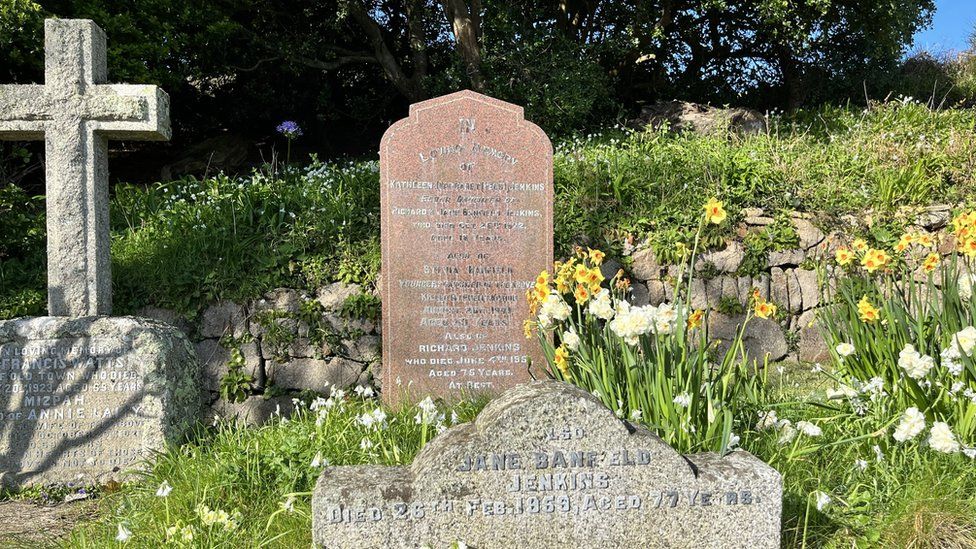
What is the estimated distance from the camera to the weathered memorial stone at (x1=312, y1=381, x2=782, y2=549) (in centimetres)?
210

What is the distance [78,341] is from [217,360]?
1252 millimetres

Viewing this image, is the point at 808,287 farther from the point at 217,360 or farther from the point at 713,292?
the point at 217,360

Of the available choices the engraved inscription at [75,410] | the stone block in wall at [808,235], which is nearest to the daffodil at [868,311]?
the stone block in wall at [808,235]

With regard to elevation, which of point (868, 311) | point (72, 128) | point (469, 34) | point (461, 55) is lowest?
point (868, 311)

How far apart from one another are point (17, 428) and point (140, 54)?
5708mm

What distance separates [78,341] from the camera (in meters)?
3.95

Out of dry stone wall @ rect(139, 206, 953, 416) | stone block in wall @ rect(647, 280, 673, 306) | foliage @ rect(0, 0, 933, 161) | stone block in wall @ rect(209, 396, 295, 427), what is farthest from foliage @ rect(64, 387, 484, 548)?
foliage @ rect(0, 0, 933, 161)

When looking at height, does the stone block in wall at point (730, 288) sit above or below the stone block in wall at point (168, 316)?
above

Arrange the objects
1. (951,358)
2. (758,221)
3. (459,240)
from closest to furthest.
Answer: (951,358) → (459,240) → (758,221)

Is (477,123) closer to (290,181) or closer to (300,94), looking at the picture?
(290,181)

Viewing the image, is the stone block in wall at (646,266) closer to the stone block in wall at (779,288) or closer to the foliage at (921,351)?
the stone block in wall at (779,288)

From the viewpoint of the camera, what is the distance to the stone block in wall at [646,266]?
5781mm

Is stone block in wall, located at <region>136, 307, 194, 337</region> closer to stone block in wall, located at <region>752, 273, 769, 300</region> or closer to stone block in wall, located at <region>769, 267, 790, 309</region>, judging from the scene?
stone block in wall, located at <region>752, 273, 769, 300</region>

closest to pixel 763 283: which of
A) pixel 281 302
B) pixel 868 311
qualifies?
pixel 868 311
